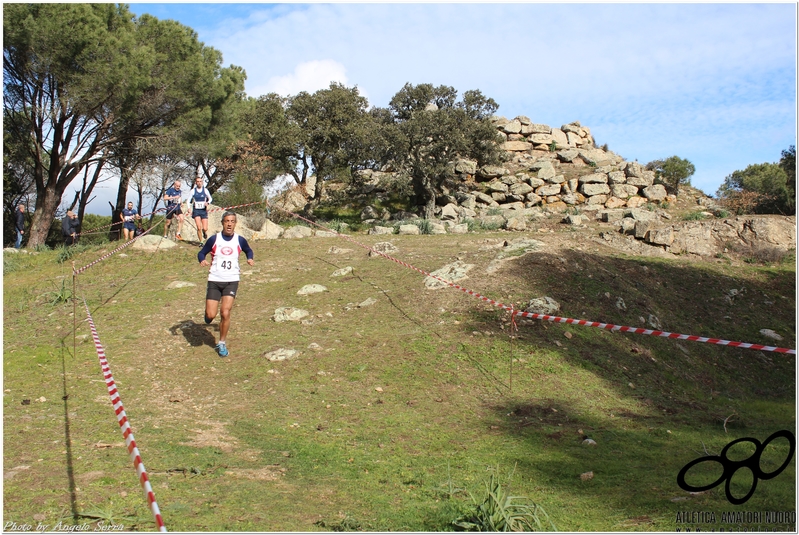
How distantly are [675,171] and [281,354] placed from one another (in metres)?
28.0

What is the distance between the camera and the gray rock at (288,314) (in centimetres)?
1009

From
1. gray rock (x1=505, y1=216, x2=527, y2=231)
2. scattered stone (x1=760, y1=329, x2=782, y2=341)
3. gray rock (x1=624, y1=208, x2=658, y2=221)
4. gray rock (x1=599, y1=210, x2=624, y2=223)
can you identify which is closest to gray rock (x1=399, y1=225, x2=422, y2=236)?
gray rock (x1=505, y1=216, x2=527, y2=231)

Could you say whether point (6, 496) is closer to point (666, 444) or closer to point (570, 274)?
point (666, 444)

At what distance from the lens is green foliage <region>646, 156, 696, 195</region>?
30438 millimetres

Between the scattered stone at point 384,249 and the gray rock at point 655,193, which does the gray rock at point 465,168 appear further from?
the scattered stone at point 384,249

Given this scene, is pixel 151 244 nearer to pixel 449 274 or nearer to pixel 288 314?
pixel 288 314

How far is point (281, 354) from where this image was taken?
848 centimetres

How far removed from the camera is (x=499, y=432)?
20.8 feet

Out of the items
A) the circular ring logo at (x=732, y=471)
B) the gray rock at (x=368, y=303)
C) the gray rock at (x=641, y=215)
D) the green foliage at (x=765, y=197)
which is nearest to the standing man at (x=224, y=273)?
the gray rock at (x=368, y=303)

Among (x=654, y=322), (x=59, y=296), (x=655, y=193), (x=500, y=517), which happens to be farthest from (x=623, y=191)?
(x=500, y=517)

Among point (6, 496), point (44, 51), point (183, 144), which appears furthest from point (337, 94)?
point (6, 496)

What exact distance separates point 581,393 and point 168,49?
2145 cm

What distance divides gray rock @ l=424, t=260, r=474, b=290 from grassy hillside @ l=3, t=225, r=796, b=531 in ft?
0.88

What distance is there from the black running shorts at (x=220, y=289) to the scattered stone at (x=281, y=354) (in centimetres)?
101
